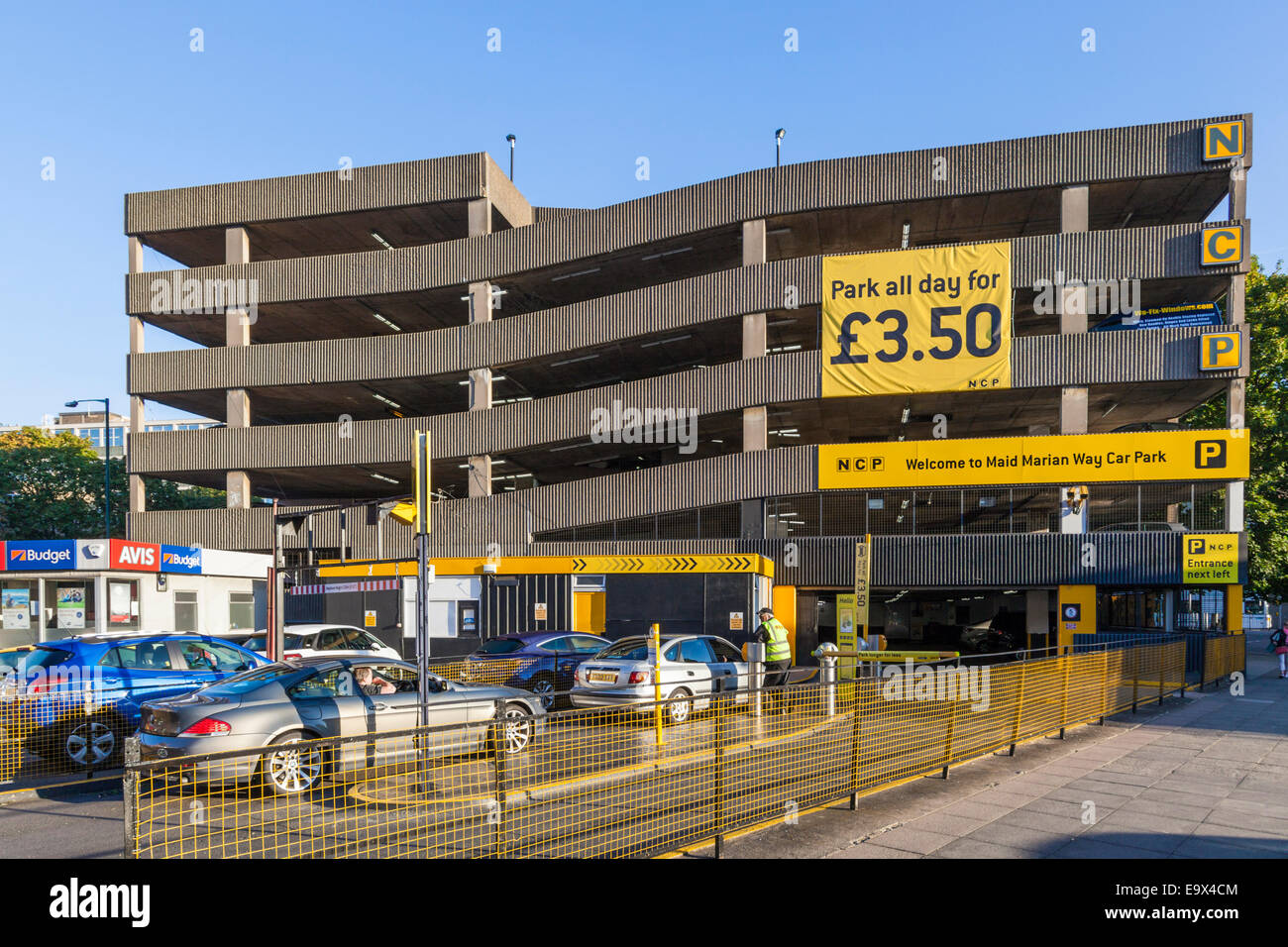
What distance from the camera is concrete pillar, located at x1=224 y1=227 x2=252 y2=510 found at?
42.9 metres

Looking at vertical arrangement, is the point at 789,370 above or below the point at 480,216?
below

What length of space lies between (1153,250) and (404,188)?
2854 cm

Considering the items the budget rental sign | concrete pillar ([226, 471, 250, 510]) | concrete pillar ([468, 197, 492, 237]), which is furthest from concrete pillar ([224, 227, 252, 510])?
the budget rental sign

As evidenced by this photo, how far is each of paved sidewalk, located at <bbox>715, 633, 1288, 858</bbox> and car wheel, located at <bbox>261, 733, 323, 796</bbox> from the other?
9.79 feet

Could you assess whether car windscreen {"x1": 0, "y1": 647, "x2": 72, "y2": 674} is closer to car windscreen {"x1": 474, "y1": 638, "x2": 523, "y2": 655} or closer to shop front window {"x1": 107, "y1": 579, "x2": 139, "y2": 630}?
car windscreen {"x1": 474, "y1": 638, "x2": 523, "y2": 655}

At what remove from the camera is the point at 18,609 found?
23.8m

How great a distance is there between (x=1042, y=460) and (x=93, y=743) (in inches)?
1086

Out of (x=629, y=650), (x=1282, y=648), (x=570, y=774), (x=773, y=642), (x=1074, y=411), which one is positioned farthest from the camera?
(x=1074, y=411)

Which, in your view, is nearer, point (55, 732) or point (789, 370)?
point (55, 732)

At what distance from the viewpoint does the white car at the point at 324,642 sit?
2019cm

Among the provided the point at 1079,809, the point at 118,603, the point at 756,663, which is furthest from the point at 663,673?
the point at 118,603

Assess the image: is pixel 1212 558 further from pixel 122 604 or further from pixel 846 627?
pixel 122 604
